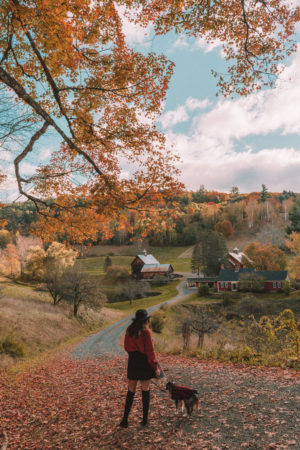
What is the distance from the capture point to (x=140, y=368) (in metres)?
4.54

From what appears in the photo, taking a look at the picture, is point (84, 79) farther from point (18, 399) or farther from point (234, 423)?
point (18, 399)

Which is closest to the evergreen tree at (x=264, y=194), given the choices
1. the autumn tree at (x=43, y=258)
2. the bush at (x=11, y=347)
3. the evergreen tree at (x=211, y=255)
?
the evergreen tree at (x=211, y=255)

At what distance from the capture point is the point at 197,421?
4.75m

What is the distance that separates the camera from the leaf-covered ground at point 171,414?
13.9ft

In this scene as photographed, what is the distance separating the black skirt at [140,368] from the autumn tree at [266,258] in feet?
166

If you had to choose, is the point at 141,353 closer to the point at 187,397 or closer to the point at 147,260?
the point at 187,397

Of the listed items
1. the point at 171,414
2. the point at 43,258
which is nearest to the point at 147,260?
the point at 43,258

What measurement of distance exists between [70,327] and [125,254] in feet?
200

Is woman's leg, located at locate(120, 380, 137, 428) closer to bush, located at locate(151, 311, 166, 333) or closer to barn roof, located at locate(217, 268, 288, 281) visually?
bush, located at locate(151, 311, 166, 333)

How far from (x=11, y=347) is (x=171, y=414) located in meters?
13.8

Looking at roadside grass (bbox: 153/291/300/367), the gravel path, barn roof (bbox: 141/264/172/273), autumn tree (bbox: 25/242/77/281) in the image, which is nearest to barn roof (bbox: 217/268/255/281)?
roadside grass (bbox: 153/291/300/367)

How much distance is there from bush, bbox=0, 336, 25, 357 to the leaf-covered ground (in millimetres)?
7160

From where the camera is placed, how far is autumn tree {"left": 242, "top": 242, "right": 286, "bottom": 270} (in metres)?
50.1

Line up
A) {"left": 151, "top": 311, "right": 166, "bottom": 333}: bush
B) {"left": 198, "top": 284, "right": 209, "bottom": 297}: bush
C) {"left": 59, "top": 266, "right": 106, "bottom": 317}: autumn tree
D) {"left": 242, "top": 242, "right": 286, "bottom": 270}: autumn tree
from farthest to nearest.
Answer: {"left": 242, "top": 242, "right": 286, "bottom": 270}: autumn tree < {"left": 198, "top": 284, "right": 209, "bottom": 297}: bush < {"left": 59, "top": 266, "right": 106, "bottom": 317}: autumn tree < {"left": 151, "top": 311, "right": 166, "bottom": 333}: bush
